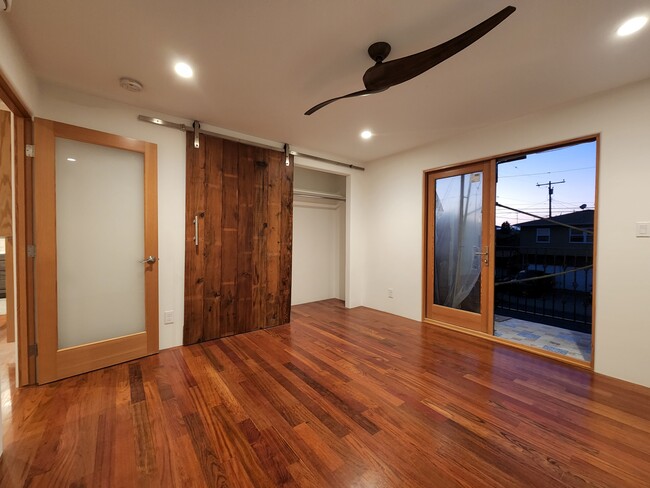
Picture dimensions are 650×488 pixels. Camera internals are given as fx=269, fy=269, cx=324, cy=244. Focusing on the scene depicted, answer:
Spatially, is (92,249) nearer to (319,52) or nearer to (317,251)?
(319,52)

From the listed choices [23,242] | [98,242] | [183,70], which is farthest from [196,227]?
[183,70]

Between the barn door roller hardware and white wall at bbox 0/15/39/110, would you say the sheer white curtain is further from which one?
white wall at bbox 0/15/39/110

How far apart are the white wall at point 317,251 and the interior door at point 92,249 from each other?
8.12ft

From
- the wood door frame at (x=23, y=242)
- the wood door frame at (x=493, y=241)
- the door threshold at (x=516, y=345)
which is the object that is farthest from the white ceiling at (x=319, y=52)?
the door threshold at (x=516, y=345)

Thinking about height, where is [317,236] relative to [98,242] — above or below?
above

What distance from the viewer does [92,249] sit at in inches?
96.0

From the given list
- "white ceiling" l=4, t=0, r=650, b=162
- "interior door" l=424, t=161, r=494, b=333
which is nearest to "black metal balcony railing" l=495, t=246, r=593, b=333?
"interior door" l=424, t=161, r=494, b=333

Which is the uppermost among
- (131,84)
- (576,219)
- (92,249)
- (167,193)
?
(131,84)

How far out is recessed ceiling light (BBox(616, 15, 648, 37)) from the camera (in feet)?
5.20

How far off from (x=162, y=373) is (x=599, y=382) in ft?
12.2

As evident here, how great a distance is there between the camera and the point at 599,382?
2.25 m

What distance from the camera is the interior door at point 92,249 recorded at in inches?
85.4

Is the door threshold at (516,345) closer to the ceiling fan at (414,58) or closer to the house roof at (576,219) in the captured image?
the house roof at (576,219)

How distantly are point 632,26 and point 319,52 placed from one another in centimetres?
193
